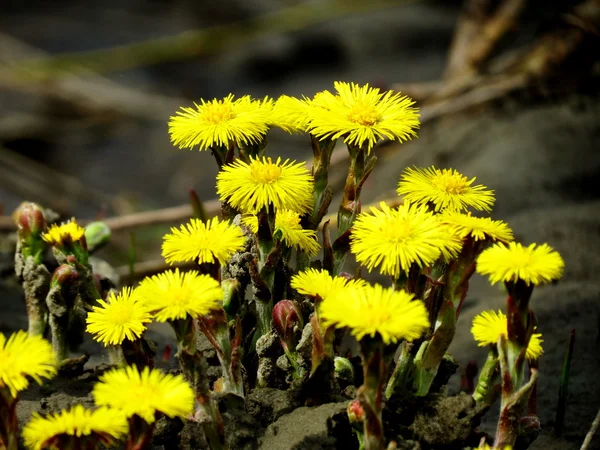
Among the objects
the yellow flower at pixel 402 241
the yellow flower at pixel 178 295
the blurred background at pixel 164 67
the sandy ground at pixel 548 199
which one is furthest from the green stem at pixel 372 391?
the blurred background at pixel 164 67

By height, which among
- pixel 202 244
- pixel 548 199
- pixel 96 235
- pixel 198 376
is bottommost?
pixel 198 376

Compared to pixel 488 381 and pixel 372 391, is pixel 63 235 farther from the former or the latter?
pixel 488 381

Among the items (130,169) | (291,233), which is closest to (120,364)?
(291,233)

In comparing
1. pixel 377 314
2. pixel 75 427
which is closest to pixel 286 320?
pixel 377 314

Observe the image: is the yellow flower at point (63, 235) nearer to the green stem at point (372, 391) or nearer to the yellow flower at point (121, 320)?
the yellow flower at point (121, 320)

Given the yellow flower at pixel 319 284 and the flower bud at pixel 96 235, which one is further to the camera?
the flower bud at pixel 96 235

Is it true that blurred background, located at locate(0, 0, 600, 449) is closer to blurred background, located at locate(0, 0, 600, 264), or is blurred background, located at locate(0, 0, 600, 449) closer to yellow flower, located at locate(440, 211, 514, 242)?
blurred background, located at locate(0, 0, 600, 264)
